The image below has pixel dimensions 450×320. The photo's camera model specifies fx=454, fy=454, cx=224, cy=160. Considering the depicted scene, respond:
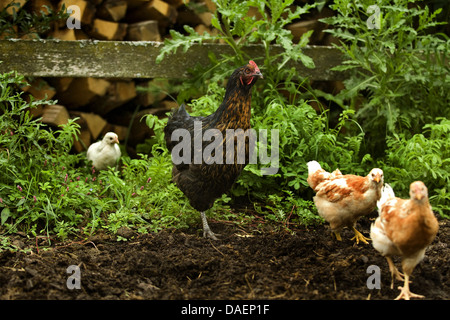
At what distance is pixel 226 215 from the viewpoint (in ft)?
11.2

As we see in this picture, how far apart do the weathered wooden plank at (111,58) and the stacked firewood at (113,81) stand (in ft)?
0.95

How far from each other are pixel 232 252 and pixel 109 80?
265cm

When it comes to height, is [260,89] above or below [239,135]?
above

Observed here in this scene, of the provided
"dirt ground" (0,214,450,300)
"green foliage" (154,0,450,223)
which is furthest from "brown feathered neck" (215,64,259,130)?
"dirt ground" (0,214,450,300)

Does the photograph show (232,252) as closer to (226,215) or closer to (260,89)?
(226,215)

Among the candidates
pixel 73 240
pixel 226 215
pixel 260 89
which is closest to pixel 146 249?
pixel 73 240

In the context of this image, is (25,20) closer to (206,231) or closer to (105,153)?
(105,153)

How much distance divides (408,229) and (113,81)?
11.4 ft

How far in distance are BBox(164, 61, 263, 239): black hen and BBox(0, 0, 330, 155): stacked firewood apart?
1379 mm

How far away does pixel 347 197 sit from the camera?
2.77 metres

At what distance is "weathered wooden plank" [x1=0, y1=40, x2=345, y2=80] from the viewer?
3820 mm

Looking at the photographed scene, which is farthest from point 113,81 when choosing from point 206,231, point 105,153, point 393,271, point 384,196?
point 393,271

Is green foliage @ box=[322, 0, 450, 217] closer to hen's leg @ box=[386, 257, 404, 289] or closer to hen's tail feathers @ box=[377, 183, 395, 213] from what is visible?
hen's tail feathers @ box=[377, 183, 395, 213]

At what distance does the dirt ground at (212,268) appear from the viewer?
2207mm
